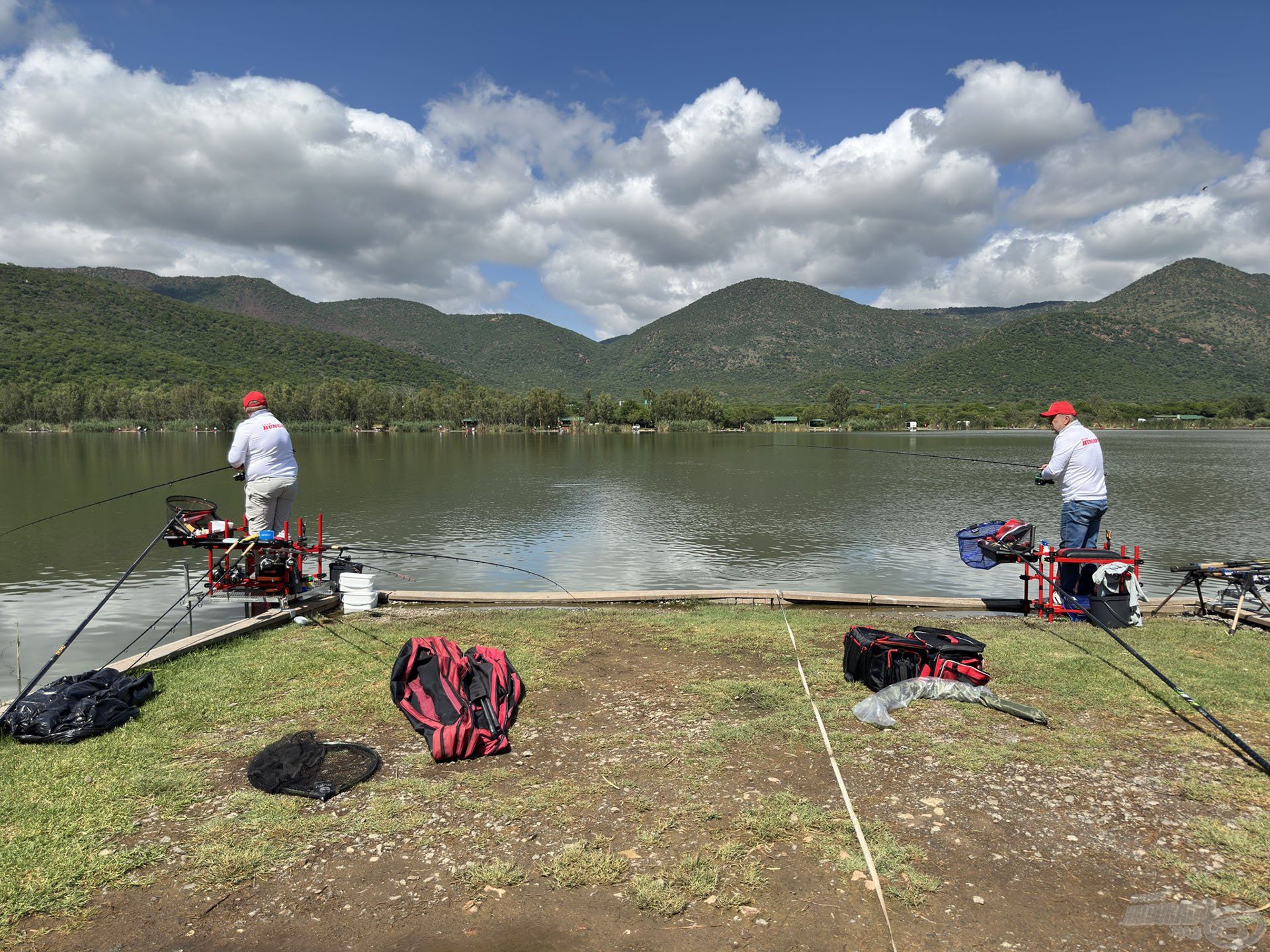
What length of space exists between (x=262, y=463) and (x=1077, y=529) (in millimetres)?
11552

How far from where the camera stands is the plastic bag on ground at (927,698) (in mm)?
5727

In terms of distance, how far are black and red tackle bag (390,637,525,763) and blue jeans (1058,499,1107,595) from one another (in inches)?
297

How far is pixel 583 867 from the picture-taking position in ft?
12.6

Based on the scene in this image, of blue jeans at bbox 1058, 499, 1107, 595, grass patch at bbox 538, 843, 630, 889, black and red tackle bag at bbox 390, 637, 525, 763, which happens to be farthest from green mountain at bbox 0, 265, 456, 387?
grass patch at bbox 538, 843, 630, 889

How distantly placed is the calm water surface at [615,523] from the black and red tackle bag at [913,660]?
7270mm

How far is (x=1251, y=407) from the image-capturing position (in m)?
134

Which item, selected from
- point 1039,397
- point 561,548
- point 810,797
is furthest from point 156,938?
point 1039,397

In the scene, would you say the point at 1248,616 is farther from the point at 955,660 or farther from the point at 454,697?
the point at 454,697

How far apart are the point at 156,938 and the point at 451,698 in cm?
242

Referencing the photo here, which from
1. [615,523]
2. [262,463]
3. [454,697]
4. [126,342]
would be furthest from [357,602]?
[126,342]

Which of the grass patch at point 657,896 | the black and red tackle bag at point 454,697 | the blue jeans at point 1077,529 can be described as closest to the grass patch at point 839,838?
the grass patch at point 657,896

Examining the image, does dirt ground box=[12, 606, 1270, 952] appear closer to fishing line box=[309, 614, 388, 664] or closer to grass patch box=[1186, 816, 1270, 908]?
grass patch box=[1186, 816, 1270, 908]

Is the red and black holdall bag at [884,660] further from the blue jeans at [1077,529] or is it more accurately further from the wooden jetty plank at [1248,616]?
the wooden jetty plank at [1248,616]

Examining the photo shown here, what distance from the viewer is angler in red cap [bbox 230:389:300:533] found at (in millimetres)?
10094
